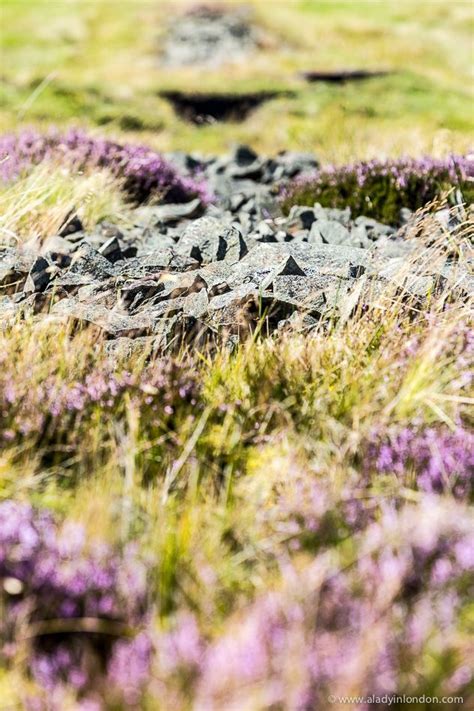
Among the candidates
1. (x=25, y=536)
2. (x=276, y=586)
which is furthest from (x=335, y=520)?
(x=25, y=536)

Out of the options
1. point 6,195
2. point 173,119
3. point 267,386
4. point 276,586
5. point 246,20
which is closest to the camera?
point 276,586

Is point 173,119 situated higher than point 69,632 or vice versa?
point 69,632

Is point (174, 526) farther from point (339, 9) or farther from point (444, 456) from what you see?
point (339, 9)

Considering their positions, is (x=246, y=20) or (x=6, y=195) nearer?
(x=6, y=195)

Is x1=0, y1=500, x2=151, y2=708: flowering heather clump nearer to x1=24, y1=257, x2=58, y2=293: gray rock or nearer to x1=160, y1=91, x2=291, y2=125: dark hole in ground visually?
x1=24, y1=257, x2=58, y2=293: gray rock

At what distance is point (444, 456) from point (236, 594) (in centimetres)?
122

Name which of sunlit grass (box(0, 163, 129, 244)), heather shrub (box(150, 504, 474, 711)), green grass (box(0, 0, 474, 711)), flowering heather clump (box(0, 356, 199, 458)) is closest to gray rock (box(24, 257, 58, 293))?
sunlit grass (box(0, 163, 129, 244))

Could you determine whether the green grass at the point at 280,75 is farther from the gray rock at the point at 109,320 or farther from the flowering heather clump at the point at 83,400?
the flowering heather clump at the point at 83,400

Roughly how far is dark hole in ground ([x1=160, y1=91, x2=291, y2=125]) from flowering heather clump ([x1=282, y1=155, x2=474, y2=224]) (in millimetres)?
16707

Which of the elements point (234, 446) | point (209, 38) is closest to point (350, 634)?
point (234, 446)

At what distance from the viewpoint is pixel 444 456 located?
129 inches

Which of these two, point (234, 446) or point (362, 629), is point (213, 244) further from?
point (362, 629)

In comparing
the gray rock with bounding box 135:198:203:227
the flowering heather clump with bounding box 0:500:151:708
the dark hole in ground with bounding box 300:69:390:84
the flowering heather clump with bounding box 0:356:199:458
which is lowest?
the dark hole in ground with bounding box 300:69:390:84

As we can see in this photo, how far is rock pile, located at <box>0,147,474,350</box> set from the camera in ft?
14.8
